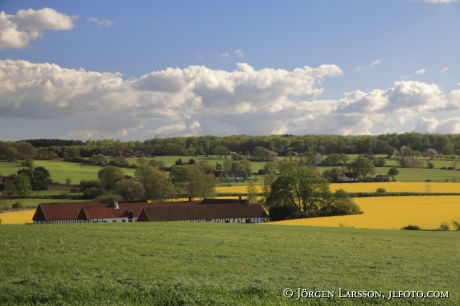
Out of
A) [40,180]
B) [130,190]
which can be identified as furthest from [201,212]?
[40,180]

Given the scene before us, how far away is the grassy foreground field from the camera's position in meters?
12.3

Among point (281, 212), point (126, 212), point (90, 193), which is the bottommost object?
point (126, 212)

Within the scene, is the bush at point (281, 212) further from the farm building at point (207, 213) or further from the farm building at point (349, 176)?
the farm building at point (349, 176)

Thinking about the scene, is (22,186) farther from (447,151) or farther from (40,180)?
(447,151)

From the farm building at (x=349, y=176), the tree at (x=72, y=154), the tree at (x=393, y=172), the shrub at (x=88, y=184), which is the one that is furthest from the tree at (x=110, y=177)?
the tree at (x=393, y=172)

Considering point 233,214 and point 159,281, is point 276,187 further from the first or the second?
point 159,281

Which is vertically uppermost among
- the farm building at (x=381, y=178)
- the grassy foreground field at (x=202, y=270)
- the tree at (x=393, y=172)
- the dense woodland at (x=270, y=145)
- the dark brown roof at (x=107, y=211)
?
the dense woodland at (x=270, y=145)

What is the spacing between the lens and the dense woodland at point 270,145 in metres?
155

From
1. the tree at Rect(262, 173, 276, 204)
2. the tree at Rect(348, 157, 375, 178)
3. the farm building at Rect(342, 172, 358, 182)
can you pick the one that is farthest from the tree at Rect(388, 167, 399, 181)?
the tree at Rect(262, 173, 276, 204)

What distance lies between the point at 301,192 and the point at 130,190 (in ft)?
118

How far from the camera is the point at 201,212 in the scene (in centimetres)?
6662

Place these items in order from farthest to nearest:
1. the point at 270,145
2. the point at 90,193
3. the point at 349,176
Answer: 1. the point at 270,145
2. the point at 349,176
3. the point at 90,193

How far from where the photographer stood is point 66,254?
1780cm

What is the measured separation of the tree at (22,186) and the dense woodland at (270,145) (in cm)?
5225
